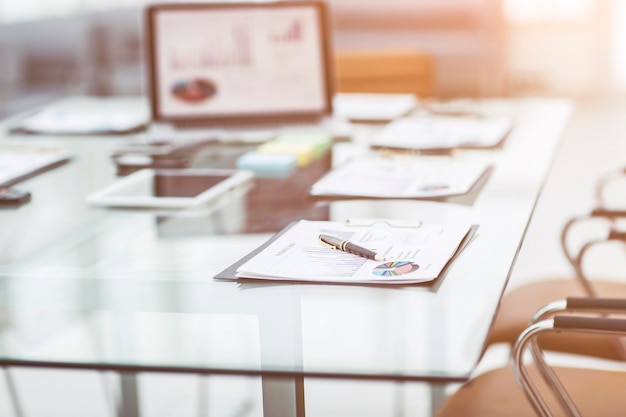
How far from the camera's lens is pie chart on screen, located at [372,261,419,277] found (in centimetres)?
114

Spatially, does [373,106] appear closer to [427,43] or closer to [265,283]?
[265,283]

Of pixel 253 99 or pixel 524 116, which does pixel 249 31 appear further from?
pixel 524 116

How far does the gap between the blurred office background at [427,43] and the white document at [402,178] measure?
433cm

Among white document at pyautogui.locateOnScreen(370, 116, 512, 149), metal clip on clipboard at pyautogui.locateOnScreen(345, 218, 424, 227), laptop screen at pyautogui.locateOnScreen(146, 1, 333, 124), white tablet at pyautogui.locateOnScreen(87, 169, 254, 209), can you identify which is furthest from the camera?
laptop screen at pyautogui.locateOnScreen(146, 1, 333, 124)

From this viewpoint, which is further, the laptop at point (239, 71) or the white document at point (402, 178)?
the laptop at point (239, 71)

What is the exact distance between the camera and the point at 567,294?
6.33ft

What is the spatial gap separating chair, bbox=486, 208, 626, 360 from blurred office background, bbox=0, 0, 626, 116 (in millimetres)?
4192

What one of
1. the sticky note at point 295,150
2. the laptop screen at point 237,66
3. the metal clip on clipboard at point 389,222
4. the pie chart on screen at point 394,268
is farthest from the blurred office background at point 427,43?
the pie chart on screen at point 394,268

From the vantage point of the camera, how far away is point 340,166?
6.02 feet

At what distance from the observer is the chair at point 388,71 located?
288 centimetres

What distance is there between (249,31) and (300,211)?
2.77ft

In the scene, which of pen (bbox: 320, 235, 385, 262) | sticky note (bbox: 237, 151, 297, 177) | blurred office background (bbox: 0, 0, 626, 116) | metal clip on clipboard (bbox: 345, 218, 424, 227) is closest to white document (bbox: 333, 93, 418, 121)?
sticky note (bbox: 237, 151, 297, 177)

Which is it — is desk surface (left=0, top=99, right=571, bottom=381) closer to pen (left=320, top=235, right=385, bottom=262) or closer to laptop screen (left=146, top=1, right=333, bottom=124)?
pen (left=320, top=235, right=385, bottom=262)

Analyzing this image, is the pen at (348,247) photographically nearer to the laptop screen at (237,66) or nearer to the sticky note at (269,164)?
the sticky note at (269,164)
